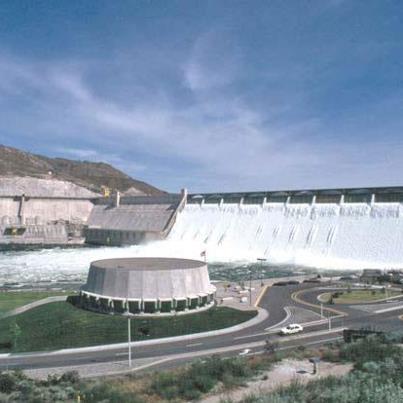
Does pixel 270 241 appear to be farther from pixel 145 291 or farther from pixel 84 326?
pixel 84 326

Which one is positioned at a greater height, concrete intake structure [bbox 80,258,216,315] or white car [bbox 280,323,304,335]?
concrete intake structure [bbox 80,258,216,315]

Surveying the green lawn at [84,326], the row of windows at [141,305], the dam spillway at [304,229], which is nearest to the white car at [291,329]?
the green lawn at [84,326]

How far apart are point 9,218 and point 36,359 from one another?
102m

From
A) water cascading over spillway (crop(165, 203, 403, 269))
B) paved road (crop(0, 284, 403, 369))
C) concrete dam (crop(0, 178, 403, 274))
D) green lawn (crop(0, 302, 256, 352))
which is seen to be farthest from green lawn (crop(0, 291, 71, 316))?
water cascading over spillway (crop(165, 203, 403, 269))

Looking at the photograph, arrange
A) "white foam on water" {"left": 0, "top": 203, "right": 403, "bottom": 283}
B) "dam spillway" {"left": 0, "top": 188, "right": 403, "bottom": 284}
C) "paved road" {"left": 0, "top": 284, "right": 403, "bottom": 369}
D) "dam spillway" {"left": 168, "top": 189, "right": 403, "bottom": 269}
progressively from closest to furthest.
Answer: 1. "paved road" {"left": 0, "top": 284, "right": 403, "bottom": 369}
2. "white foam on water" {"left": 0, "top": 203, "right": 403, "bottom": 283}
3. "dam spillway" {"left": 0, "top": 188, "right": 403, "bottom": 284}
4. "dam spillway" {"left": 168, "top": 189, "right": 403, "bottom": 269}

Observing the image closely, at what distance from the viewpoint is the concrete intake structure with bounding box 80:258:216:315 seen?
42.2 m

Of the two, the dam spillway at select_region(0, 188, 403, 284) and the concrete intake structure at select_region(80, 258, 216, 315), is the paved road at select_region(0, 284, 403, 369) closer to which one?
the concrete intake structure at select_region(80, 258, 216, 315)

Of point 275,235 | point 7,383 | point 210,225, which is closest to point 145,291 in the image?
point 7,383

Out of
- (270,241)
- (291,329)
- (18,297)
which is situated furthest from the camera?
(270,241)

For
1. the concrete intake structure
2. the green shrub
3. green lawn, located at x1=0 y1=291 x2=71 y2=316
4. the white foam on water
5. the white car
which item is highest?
the white foam on water

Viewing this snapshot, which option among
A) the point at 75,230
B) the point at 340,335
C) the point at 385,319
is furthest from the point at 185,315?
the point at 75,230

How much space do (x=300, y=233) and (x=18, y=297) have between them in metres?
48.5

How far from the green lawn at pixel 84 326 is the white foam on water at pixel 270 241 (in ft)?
87.4

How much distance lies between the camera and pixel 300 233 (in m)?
85.1
